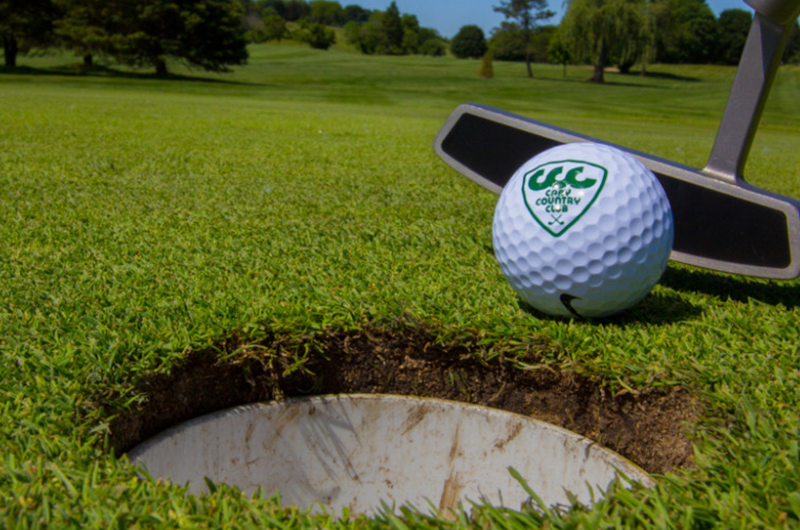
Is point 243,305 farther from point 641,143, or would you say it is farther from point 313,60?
point 313,60

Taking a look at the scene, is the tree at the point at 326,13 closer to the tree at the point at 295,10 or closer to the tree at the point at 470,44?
the tree at the point at 295,10

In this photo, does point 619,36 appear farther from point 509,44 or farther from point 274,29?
point 274,29

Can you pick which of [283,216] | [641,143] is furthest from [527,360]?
[641,143]

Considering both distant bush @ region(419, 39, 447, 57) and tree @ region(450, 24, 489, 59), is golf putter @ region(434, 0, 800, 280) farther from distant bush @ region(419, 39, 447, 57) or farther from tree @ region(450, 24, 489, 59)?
distant bush @ region(419, 39, 447, 57)

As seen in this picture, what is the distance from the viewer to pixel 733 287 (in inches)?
113

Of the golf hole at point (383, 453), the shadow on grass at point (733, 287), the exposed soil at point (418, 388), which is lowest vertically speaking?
the golf hole at point (383, 453)

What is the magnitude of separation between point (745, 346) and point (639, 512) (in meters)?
1.02

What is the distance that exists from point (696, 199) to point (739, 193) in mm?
225

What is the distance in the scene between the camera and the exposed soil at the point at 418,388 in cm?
189

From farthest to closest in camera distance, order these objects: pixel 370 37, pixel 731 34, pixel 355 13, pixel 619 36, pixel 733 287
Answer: pixel 355 13
pixel 370 37
pixel 731 34
pixel 619 36
pixel 733 287

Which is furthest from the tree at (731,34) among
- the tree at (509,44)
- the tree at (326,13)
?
the tree at (326,13)

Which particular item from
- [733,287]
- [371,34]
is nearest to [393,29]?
[371,34]

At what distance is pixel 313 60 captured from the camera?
57.8 m

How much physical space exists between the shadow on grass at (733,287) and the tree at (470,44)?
299ft
